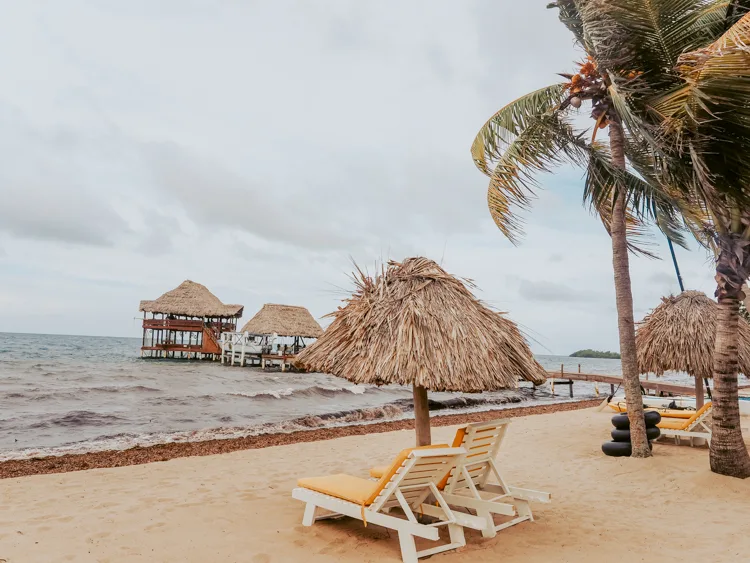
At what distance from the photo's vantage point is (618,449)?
784 cm

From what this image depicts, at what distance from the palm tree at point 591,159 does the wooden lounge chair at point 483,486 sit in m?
3.79

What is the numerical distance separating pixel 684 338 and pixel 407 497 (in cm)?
804

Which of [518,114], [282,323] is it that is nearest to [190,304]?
[282,323]

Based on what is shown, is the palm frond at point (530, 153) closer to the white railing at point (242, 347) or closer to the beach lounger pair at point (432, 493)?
the beach lounger pair at point (432, 493)

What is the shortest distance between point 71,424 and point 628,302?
12.1 meters

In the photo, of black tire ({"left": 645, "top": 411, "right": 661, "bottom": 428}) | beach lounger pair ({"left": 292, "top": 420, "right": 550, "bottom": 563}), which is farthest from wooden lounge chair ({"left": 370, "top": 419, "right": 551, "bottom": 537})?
black tire ({"left": 645, "top": 411, "right": 661, "bottom": 428})

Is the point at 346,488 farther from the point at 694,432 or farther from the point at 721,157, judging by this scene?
the point at 694,432

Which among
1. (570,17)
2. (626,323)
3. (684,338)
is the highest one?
(570,17)

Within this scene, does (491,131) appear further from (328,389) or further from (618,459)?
(328,389)

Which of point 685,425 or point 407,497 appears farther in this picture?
point 685,425

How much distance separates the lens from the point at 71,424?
481 inches

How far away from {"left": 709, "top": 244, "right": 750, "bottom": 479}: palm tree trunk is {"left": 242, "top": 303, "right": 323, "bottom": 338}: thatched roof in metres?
27.3

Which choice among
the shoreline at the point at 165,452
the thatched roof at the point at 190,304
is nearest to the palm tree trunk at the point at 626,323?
the shoreline at the point at 165,452

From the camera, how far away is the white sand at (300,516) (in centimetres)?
400
